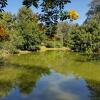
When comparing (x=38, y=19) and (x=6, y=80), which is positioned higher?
(x=38, y=19)

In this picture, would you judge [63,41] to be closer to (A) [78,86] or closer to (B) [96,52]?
(B) [96,52]

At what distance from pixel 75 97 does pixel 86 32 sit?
32.9m

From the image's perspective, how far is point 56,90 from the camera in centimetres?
2266

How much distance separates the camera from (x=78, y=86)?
963 inches

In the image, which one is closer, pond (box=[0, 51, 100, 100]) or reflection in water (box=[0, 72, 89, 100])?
reflection in water (box=[0, 72, 89, 100])

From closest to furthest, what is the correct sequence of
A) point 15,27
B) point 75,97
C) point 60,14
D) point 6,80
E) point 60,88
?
point 60,14
point 75,97
point 60,88
point 6,80
point 15,27

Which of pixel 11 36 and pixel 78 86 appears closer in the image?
pixel 78 86

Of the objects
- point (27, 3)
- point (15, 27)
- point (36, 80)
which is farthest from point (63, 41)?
point (27, 3)

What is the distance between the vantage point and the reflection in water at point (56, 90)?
20188mm

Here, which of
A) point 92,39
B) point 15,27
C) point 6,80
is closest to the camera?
point 6,80

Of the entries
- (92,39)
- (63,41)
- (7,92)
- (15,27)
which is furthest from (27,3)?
(63,41)

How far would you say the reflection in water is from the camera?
20188 mm

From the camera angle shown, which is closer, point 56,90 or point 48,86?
point 56,90

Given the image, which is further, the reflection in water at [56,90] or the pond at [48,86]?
the pond at [48,86]
